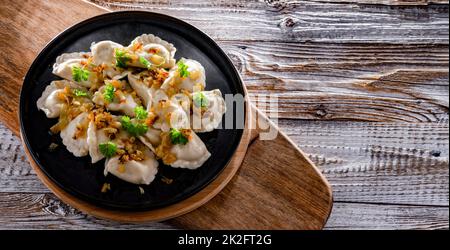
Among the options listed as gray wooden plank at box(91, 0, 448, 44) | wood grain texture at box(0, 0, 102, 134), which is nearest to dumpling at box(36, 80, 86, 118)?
wood grain texture at box(0, 0, 102, 134)

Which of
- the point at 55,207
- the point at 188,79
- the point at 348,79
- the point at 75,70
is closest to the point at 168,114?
the point at 188,79

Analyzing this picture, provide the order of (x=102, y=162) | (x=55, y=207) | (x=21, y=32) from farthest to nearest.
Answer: (x=55, y=207) < (x=21, y=32) < (x=102, y=162)

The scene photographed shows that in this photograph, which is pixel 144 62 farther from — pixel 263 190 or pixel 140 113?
pixel 263 190

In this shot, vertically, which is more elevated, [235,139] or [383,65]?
[383,65]

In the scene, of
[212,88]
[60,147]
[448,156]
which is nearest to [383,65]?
[448,156]

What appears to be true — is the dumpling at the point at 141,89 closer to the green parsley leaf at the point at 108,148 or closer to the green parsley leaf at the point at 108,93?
the green parsley leaf at the point at 108,93

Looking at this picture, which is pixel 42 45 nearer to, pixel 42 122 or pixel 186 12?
pixel 42 122

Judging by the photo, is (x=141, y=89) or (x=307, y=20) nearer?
(x=141, y=89)
